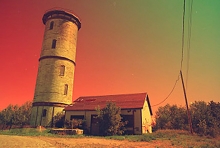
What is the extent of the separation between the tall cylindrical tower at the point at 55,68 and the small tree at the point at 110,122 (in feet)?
31.4

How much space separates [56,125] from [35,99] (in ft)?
19.8

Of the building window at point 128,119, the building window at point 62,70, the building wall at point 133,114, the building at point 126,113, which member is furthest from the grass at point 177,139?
the building window at point 62,70

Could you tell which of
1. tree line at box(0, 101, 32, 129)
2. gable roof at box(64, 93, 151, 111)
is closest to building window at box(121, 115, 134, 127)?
gable roof at box(64, 93, 151, 111)

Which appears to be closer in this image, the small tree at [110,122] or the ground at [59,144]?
the ground at [59,144]

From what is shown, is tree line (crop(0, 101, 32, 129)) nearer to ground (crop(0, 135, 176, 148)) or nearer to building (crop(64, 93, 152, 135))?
building (crop(64, 93, 152, 135))

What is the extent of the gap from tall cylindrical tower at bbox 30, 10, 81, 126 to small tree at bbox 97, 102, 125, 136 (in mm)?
9562

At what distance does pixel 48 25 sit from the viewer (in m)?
30.2

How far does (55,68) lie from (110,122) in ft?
46.5

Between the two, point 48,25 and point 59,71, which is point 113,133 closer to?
point 59,71

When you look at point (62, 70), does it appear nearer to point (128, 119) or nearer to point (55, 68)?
point (55, 68)

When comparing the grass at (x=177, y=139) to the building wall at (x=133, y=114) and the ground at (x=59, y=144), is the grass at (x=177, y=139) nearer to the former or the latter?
the ground at (x=59, y=144)

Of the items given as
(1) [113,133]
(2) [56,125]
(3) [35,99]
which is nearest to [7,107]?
(3) [35,99]

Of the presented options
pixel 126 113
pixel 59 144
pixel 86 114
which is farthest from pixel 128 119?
pixel 59 144

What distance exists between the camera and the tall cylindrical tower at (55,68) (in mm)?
25930
